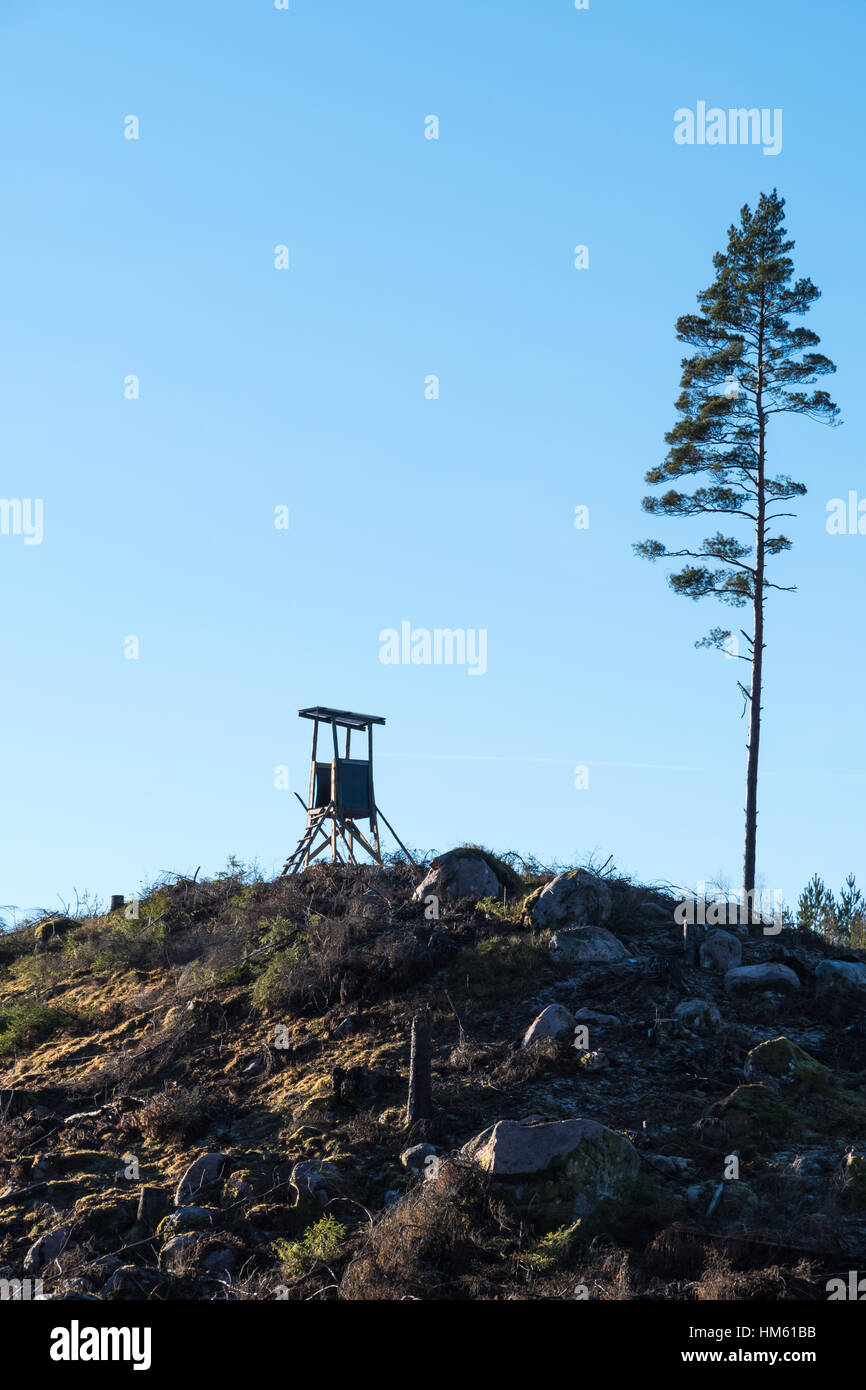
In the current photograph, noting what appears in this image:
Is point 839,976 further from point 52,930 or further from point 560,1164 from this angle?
point 52,930

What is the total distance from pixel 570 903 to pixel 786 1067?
4.31 m

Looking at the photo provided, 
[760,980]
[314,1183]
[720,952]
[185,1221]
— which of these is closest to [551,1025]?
[760,980]

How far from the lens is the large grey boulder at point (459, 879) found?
61.7 feet

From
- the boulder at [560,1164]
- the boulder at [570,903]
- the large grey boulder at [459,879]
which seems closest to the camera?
the boulder at [560,1164]

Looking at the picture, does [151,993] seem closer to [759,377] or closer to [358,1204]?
[358,1204]

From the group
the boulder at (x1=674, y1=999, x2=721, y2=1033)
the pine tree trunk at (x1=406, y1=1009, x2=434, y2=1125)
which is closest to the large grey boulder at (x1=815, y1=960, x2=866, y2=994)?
the boulder at (x1=674, y1=999, x2=721, y2=1033)

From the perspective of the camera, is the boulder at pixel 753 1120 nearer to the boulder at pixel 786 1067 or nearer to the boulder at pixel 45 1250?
the boulder at pixel 786 1067

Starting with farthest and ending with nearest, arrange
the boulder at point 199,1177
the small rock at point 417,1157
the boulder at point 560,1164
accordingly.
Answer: the boulder at point 199,1177
the small rock at point 417,1157
the boulder at point 560,1164

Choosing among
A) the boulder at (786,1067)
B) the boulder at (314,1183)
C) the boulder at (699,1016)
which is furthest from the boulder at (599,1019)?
the boulder at (314,1183)

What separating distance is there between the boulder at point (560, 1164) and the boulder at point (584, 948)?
4.66 m

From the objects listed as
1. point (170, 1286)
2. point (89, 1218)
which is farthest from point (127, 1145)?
point (170, 1286)

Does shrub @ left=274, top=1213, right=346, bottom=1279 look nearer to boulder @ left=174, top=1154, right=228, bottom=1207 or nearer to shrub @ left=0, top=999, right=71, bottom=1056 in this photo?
boulder @ left=174, top=1154, right=228, bottom=1207

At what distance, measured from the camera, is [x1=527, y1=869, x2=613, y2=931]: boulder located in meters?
17.7

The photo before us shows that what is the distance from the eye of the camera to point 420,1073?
44.5ft
